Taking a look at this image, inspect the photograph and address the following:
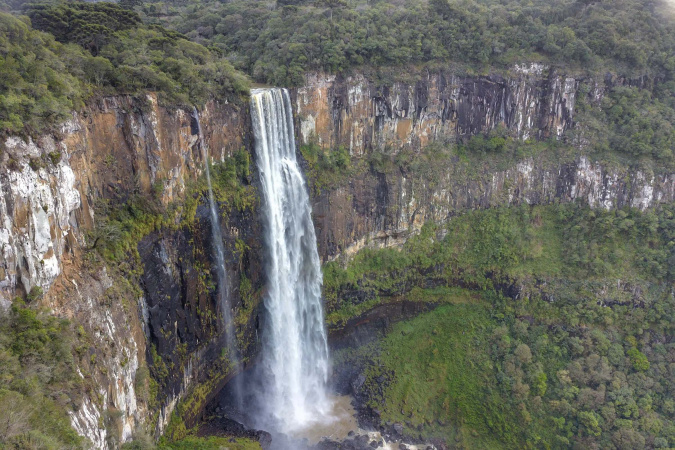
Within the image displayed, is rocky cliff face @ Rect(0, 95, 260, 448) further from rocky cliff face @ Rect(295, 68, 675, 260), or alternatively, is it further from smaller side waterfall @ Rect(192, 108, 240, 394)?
rocky cliff face @ Rect(295, 68, 675, 260)

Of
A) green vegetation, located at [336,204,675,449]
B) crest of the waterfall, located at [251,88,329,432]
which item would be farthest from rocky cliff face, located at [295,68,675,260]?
crest of the waterfall, located at [251,88,329,432]

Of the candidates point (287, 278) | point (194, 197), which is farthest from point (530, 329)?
point (194, 197)

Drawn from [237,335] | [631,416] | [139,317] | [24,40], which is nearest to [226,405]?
[237,335]

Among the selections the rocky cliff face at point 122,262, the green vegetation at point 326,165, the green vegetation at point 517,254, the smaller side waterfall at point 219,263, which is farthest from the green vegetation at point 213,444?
the green vegetation at point 326,165

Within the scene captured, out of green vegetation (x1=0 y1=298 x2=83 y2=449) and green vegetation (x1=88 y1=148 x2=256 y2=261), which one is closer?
green vegetation (x1=0 y1=298 x2=83 y2=449)

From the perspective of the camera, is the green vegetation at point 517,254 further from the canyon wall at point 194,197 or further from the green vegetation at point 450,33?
the green vegetation at point 450,33

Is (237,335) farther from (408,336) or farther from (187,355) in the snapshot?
(408,336)
